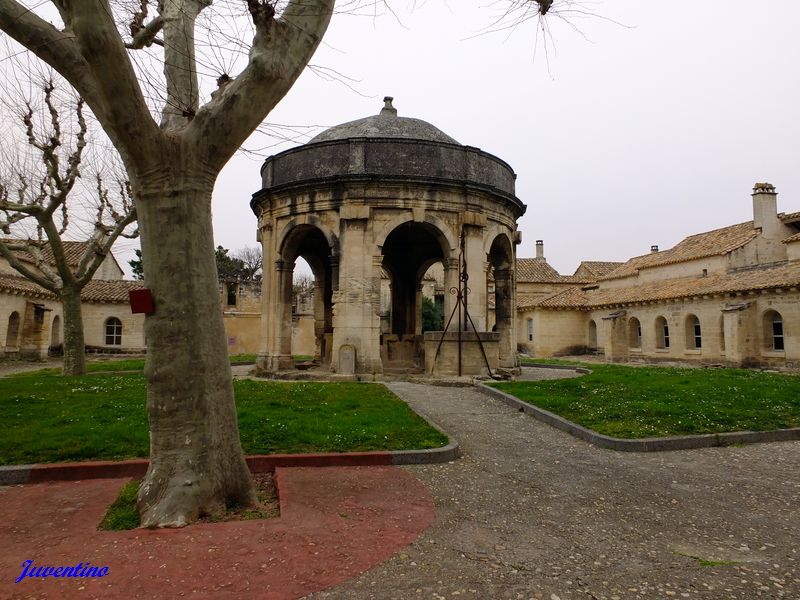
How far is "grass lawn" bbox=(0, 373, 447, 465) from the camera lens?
6691mm

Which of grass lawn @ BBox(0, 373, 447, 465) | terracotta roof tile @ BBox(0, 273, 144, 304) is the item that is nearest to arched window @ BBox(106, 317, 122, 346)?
terracotta roof tile @ BBox(0, 273, 144, 304)

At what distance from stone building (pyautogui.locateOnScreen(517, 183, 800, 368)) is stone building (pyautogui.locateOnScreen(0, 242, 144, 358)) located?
25894 mm

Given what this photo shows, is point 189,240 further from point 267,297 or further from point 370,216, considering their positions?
point 267,297

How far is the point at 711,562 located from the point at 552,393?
→ 8.00 metres

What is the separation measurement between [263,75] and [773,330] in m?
24.3

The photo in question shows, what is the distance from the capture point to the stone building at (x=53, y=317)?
27627 millimetres

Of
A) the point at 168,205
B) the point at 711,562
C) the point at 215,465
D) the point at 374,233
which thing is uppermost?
the point at 374,233

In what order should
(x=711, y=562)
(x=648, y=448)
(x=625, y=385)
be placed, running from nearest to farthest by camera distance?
(x=711, y=562)
(x=648, y=448)
(x=625, y=385)

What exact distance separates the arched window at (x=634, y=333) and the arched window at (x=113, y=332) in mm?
31239

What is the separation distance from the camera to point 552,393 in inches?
462

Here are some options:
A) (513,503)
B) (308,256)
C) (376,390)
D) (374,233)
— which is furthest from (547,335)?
(513,503)

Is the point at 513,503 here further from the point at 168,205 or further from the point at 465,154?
the point at 465,154

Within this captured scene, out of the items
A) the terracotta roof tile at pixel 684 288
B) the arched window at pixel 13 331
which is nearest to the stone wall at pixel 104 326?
the arched window at pixel 13 331

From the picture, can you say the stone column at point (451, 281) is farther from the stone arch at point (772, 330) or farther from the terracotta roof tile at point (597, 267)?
the terracotta roof tile at point (597, 267)
